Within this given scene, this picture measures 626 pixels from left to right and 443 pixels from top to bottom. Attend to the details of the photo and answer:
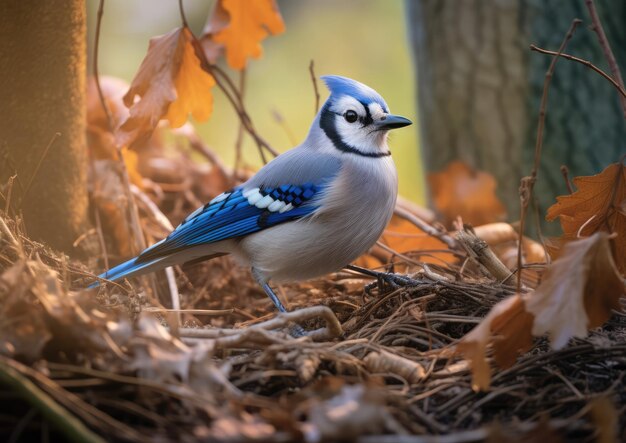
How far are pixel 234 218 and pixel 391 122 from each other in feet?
2.36

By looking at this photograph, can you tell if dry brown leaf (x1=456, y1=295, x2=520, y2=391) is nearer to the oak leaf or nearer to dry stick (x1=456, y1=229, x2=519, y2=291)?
the oak leaf

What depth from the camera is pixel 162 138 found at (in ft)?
15.8

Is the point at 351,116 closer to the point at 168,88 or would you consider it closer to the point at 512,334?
the point at 168,88

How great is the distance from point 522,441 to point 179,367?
2.34ft

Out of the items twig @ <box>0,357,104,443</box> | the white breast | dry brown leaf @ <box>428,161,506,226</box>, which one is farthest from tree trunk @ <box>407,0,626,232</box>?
twig @ <box>0,357,104,443</box>

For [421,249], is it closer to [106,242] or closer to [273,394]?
[106,242]

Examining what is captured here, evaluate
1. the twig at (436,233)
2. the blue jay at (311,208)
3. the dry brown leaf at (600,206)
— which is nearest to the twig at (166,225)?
the blue jay at (311,208)

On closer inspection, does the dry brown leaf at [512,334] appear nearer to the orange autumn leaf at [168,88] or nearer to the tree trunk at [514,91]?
the orange autumn leaf at [168,88]

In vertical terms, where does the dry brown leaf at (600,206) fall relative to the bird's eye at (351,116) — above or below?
below

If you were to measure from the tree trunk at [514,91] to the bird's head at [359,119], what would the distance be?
1.31 meters

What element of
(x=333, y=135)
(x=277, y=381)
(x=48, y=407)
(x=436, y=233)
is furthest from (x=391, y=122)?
A: (x=48, y=407)

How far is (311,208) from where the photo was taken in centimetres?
268

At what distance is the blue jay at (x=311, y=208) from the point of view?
104 inches

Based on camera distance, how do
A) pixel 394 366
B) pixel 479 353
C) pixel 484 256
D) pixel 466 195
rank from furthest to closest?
pixel 466 195
pixel 484 256
pixel 394 366
pixel 479 353
